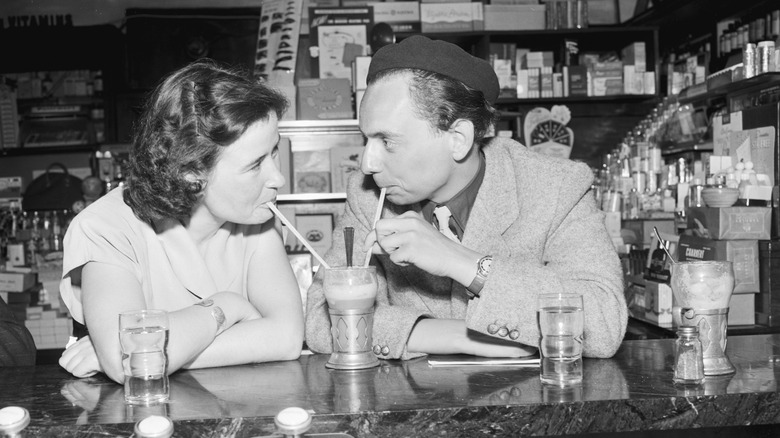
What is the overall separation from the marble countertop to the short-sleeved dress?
0.93 feet

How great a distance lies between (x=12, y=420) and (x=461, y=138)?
120cm

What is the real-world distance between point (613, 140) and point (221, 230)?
4.62m

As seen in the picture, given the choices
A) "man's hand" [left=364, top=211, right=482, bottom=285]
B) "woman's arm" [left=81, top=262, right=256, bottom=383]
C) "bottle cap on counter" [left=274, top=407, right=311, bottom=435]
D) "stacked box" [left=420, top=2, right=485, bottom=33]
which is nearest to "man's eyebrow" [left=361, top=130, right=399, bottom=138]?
"man's hand" [left=364, top=211, right=482, bottom=285]

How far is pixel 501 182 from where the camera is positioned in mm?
2014

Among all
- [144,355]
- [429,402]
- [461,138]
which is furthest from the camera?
[461,138]

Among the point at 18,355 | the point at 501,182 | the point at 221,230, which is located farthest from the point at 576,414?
the point at 18,355

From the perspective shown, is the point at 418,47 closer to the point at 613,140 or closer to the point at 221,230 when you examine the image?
the point at 221,230

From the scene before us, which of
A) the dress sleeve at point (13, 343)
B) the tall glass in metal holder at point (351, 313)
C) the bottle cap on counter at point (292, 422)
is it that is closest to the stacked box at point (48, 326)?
the dress sleeve at point (13, 343)

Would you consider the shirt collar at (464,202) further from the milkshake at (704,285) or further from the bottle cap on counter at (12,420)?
the bottle cap on counter at (12,420)

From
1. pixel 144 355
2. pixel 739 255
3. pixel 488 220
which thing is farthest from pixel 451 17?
pixel 144 355

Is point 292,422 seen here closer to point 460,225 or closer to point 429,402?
point 429,402

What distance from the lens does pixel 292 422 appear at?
36.4 inches

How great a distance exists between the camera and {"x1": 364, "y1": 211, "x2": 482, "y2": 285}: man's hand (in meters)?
1.64

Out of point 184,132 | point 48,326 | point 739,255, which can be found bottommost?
point 48,326
